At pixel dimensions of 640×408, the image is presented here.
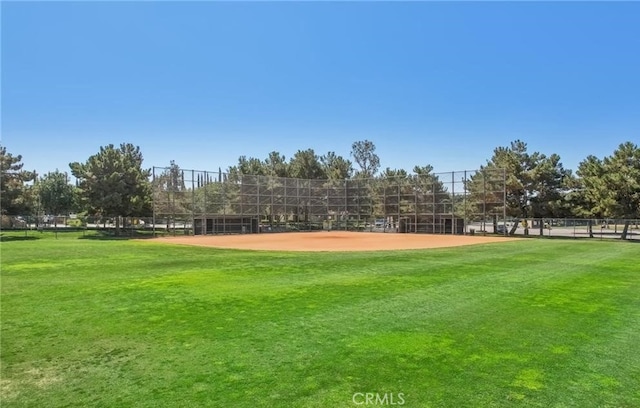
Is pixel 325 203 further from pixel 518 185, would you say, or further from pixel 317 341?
pixel 317 341

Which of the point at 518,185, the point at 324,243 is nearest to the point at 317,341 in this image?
the point at 324,243

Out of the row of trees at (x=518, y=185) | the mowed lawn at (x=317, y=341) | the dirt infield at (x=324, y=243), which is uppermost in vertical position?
the row of trees at (x=518, y=185)

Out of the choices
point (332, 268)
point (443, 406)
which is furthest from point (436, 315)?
point (332, 268)

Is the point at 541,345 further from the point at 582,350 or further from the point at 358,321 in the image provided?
the point at 358,321

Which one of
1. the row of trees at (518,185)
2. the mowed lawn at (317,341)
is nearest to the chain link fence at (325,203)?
the row of trees at (518,185)

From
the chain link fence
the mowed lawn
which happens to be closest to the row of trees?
the chain link fence

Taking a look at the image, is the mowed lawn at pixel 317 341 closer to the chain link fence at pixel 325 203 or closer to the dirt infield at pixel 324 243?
the dirt infield at pixel 324 243

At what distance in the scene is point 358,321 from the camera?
8.09 m

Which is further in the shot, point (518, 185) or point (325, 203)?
point (325, 203)

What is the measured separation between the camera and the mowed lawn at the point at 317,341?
4.94 metres

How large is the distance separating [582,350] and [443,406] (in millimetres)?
3225

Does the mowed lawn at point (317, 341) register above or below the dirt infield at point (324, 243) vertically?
above

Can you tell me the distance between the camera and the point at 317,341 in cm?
682

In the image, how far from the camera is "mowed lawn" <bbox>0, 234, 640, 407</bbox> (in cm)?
494
